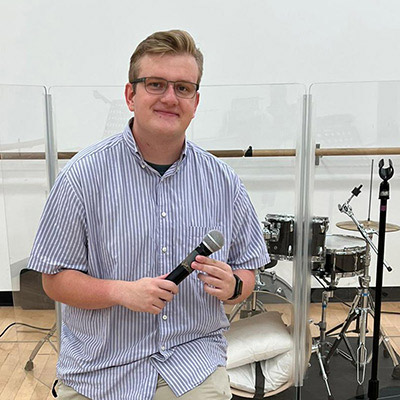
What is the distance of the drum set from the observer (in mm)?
2439

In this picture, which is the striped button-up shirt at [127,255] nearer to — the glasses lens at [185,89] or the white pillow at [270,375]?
the glasses lens at [185,89]

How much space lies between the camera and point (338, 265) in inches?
96.6

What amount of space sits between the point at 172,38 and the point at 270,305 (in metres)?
2.01

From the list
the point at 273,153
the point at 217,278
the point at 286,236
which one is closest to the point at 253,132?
the point at 273,153

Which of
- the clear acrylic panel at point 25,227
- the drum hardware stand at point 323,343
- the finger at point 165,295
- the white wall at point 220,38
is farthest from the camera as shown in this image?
the white wall at point 220,38

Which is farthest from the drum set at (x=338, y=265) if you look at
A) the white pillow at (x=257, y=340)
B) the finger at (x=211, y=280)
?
the finger at (x=211, y=280)

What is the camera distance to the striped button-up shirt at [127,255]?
124cm

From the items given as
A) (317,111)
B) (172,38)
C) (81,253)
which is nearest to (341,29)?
(317,111)

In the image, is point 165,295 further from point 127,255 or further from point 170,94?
point 170,94

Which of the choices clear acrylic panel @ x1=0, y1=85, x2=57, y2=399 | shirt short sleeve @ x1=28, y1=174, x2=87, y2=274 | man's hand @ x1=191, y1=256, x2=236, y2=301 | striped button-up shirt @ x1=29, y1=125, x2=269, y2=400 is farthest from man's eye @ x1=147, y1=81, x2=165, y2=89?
clear acrylic panel @ x1=0, y1=85, x2=57, y2=399

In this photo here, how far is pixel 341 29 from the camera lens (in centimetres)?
351

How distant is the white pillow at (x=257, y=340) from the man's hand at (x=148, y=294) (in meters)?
1.47

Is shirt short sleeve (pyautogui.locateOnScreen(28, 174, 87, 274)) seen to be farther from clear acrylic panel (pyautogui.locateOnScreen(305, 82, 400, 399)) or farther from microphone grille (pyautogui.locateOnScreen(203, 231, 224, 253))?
clear acrylic panel (pyautogui.locateOnScreen(305, 82, 400, 399))

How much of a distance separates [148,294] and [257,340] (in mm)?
1558
